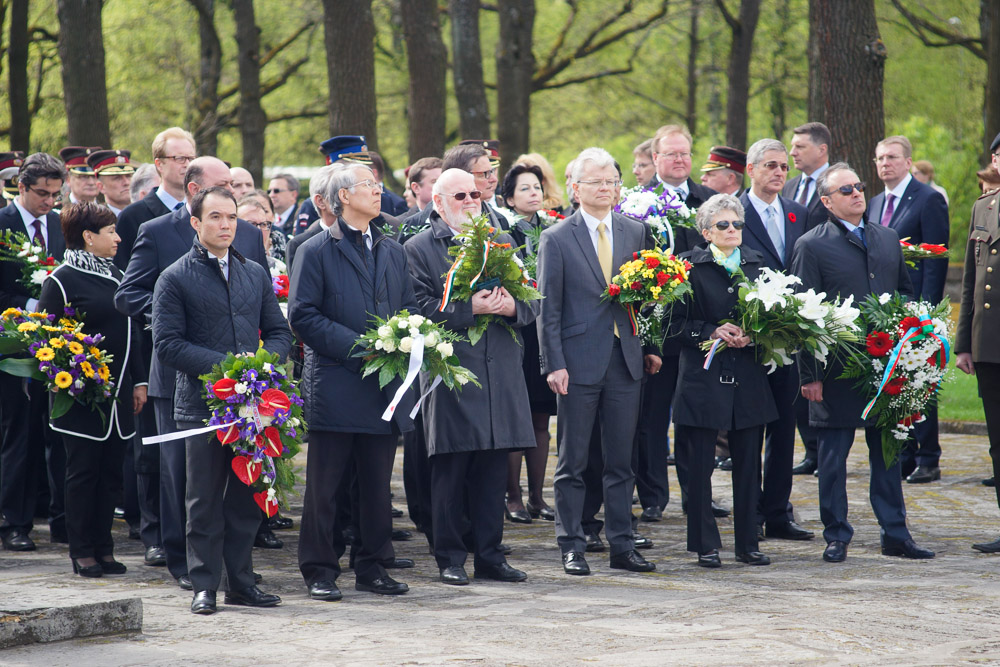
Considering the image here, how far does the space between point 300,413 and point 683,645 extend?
231 cm

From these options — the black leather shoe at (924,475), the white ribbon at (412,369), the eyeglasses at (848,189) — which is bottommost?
the black leather shoe at (924,475)

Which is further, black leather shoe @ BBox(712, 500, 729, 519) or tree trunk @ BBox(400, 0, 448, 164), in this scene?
tree trunk @ BBox(400, 0, 448, 164)

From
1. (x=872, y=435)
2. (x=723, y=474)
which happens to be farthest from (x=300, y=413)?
(x=723, y=474)

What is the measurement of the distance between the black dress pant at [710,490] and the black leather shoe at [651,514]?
1.44m

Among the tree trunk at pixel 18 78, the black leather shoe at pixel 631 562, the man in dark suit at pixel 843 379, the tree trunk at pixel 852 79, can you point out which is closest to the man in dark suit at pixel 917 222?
the tree trunk at pixel 852 79

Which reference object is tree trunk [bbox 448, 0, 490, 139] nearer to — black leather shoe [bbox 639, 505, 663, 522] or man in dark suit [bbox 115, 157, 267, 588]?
black leather shoe [bbox 639, 505, 663, 522]

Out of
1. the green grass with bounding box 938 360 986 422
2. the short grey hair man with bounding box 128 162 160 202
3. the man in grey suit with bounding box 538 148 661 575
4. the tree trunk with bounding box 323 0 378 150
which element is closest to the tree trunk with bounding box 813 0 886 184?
the green grass with bounding box 938 360 986 422

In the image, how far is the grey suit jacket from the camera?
23.9 ft

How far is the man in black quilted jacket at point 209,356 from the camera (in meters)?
6.39

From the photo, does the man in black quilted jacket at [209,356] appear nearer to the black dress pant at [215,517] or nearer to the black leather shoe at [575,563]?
the black dress pant at [215,517]

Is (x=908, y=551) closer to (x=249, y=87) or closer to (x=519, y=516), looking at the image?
(x=519, y=516)

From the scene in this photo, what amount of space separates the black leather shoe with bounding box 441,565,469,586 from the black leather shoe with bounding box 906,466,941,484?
4911 mm

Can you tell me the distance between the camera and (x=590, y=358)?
7293mm

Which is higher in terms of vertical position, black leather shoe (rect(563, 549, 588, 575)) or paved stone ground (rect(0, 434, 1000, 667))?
black leather shoe (rect(563, 549, 588, 575))
